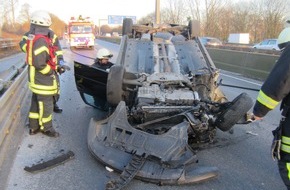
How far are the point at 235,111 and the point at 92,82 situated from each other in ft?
8.32

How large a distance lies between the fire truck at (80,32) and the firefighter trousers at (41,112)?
2218 cm

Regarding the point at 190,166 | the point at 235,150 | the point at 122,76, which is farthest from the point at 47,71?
the point at 235,150

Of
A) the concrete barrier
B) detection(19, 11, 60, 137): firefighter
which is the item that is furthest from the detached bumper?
the concrete barrier

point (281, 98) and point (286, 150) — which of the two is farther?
point (286, 150)

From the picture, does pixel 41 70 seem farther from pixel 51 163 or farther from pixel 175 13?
pixel 175 13

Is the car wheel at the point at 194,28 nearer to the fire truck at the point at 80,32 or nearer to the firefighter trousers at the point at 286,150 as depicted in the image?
the firefighter trousers at the point at 286,150

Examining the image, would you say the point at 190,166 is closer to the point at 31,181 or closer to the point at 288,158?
the point at 288,158

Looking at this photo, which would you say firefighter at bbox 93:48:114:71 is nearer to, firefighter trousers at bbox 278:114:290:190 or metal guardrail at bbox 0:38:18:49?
firefighter trousers at bbox 278:114:290:190

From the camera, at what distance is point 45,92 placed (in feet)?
16.5

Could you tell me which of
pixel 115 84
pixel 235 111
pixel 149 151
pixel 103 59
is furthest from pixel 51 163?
pixel 103 59

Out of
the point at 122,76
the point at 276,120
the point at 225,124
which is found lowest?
the point at 276,120

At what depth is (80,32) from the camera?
87.5ft

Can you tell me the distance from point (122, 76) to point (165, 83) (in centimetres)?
69

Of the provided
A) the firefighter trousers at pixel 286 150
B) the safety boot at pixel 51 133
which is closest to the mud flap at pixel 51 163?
the safety boot at pixel 51 133
